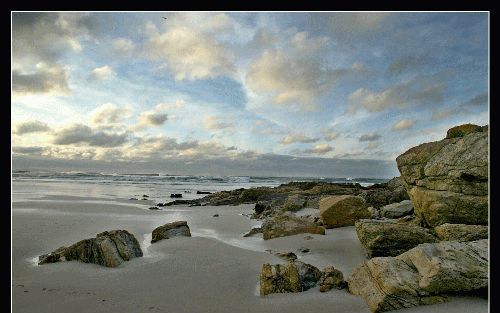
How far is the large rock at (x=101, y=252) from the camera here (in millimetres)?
6125

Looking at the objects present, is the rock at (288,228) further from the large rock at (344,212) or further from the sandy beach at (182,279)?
the large rock at (344,212)

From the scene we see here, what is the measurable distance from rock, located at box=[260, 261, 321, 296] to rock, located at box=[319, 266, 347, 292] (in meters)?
0.12

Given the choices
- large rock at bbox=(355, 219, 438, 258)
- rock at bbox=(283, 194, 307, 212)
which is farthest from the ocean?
large rock at bbox=(355, 219, 438, 258)

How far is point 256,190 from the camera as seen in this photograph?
78.8ft

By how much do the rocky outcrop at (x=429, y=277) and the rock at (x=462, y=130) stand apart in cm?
328

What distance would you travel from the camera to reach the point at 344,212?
946 cm

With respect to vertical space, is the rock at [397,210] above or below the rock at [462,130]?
below

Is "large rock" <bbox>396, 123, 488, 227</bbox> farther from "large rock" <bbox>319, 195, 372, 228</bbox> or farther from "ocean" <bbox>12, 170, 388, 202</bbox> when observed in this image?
"ocean" <bbox>12, 170, 388, 202</bbox>

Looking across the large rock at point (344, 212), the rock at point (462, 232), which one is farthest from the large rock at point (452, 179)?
the large rock at point (344, 212)

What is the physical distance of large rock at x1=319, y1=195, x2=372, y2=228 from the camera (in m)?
9.44
